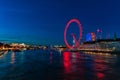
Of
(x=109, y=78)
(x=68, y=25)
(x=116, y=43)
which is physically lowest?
(x=109, y=78)

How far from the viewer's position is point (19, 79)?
26562 millimetres

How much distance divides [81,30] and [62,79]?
108293 mm

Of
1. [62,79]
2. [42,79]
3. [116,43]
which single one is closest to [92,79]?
[62,79]

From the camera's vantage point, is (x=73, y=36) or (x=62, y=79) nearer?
(x=62, y=79)

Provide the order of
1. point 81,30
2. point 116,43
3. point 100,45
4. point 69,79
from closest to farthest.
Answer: point 69,79 < point 81,30 < point 116,43 < point 100,45

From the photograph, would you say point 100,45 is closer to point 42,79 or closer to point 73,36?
point 73,36

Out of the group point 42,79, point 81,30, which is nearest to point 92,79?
point 42,79

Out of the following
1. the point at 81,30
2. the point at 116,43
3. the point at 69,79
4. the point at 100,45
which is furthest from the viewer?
the point at 100,45

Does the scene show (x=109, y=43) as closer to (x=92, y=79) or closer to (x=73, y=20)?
(x=73, y=20)

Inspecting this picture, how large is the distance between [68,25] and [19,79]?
10846 cm

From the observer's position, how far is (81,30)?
133250mm

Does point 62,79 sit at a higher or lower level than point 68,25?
lower

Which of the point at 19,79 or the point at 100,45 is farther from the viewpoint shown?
the point at 100,45

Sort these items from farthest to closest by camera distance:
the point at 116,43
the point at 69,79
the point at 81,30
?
the point at 116,43 < the point at 81,30 < the point at 69,79
